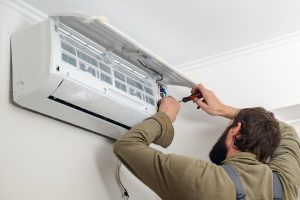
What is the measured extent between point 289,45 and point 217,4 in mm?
505

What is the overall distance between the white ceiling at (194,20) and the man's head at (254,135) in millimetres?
504

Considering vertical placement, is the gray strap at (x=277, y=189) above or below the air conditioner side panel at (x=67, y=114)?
below

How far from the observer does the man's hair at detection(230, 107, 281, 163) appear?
1.40m

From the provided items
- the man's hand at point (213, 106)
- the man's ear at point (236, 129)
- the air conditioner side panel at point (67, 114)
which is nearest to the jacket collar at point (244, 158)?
the man's ear at point (236, 129)

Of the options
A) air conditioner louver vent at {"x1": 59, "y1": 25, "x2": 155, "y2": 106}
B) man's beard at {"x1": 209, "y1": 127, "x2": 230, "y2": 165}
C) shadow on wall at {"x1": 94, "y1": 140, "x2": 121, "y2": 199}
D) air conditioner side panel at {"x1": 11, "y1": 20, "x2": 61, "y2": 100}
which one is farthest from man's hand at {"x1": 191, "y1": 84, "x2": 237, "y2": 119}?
air conditioner side panel at {"x1": 11, "y1": 20, "x2": 61, "y2": 100}

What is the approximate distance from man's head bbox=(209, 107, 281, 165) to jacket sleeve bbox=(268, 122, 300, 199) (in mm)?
52

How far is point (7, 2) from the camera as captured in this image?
59.0 inches

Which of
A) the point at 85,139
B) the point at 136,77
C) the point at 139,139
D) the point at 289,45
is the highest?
the point at 289,45

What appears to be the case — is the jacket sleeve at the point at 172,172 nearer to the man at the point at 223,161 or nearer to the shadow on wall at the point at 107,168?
the man at the point at 223,161

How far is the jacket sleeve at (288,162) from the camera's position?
1.34m

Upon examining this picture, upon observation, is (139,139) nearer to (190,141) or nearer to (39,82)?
(39,82)

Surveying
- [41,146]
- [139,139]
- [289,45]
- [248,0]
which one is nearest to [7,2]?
[41,146]

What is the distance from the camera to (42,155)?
1435 millimetres

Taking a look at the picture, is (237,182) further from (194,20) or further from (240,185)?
(194,20)
